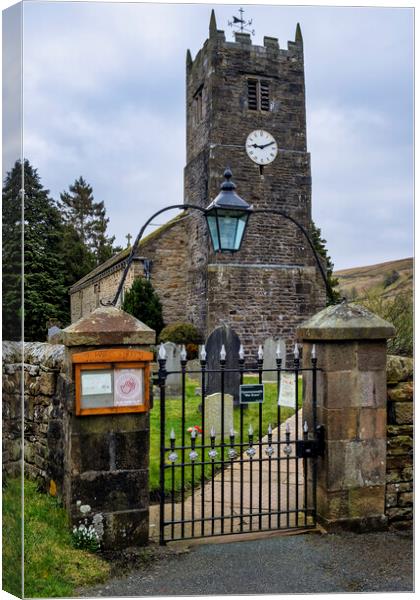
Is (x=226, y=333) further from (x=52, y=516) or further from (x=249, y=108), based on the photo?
(x=249, y=108)

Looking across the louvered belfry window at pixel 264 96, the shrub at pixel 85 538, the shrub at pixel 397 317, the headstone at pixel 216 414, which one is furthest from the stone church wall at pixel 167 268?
the shrub at pixel 85 538

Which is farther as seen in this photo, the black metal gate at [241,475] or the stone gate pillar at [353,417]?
the stone gate pillar at [353,417]

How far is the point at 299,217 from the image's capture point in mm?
20281

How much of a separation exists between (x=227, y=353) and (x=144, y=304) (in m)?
9.33

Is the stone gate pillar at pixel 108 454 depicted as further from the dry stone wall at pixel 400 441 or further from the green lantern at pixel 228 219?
the dry stone wall at pixel 400 441

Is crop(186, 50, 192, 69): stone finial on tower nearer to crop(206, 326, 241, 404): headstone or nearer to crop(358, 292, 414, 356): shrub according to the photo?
crop(206, 326, 241, 404): headstone

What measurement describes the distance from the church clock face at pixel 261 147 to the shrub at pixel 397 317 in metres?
11.3

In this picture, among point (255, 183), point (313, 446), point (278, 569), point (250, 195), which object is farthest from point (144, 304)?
point (278, 569)

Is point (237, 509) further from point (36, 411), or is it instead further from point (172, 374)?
point (172, 374)

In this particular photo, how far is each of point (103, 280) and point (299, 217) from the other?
8.32 m

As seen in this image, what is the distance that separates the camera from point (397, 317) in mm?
8320

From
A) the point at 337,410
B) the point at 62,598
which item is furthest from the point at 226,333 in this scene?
the point at 62,598

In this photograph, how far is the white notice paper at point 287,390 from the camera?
16.0ft

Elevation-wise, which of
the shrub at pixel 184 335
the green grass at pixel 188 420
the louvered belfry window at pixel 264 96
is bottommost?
the green grass at pixel 188 420
